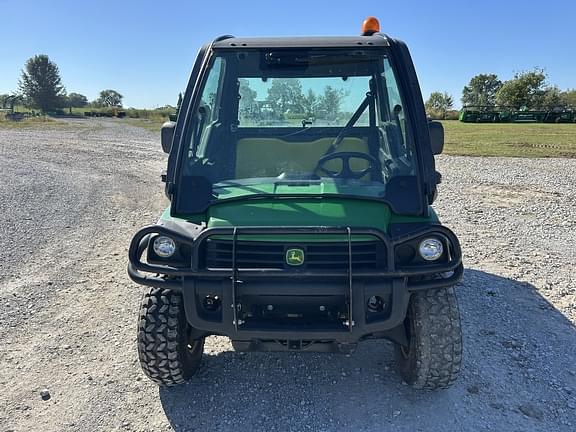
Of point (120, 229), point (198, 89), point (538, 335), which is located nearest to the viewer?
point (198, 89)

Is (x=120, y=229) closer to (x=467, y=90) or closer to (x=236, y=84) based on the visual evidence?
(x=236, y=84)

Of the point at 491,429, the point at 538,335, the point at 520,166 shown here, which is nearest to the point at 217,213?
the point at 491,429

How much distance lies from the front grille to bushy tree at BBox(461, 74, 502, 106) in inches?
3076

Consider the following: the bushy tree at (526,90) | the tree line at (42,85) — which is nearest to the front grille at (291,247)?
the bushy tree at (526,90)

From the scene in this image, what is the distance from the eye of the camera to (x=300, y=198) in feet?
9.45

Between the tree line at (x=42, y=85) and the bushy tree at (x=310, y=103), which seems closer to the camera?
the bushy tree at (x=310, y=103)

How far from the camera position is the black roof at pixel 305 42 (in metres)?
3.10

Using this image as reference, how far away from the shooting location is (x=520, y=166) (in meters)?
12.7

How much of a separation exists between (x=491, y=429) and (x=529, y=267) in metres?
3.00

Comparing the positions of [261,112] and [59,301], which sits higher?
[261,112]

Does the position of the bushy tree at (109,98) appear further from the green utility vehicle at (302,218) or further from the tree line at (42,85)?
the green utility vehicle at (302,218)

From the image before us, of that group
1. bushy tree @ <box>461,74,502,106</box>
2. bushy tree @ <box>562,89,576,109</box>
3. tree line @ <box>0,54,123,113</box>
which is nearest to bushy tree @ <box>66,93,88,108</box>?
tree line @ <box>0,54,123,113</box>

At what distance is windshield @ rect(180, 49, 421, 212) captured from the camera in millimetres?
3057

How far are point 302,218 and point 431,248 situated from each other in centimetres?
74
